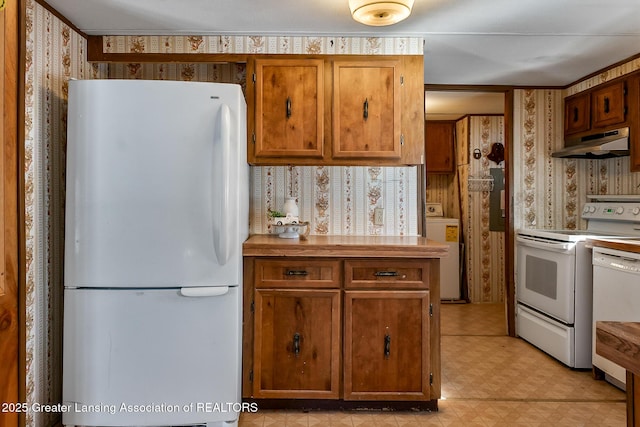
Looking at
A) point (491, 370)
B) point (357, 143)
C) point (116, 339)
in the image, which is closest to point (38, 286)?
point (116, 339)

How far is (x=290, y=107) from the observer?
2439 millimetres

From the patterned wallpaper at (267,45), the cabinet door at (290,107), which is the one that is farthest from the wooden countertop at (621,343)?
the patterned wallpaper at (267,45)

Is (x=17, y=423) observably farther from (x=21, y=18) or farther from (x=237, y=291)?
(x=21, y=18)

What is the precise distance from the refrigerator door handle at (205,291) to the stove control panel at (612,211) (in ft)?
9.72

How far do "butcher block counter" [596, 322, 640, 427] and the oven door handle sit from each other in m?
2.11

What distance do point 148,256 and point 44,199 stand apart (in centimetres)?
64

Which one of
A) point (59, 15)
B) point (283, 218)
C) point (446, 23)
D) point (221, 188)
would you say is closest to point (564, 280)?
point (446, 23)

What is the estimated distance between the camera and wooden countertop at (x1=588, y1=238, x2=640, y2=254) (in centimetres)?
236

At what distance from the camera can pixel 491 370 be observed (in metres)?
2.86

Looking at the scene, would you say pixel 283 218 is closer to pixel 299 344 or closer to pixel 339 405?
pixel 299 344

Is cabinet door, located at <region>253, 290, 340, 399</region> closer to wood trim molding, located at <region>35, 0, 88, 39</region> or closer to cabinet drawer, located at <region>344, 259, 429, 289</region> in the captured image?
cabinet drawer, located at <region>344, 259, 429, 289</region>

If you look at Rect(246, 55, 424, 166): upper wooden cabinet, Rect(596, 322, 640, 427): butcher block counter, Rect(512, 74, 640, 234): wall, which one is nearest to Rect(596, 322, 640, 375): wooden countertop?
Rect(596, 322, 640, 427): butcher block counter

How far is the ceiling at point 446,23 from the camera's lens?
2.10 meters

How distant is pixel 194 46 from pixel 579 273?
298cm
